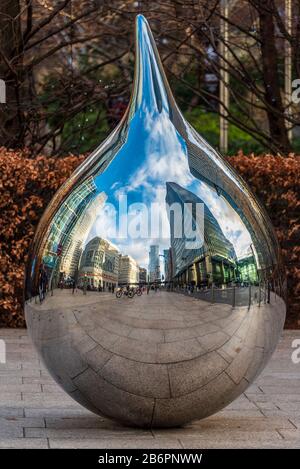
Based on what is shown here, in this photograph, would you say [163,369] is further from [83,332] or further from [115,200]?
[115,200]

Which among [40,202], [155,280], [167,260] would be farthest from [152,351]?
[40,202]

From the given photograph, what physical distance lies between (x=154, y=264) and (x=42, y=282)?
788 millimetres

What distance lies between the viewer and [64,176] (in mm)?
11570

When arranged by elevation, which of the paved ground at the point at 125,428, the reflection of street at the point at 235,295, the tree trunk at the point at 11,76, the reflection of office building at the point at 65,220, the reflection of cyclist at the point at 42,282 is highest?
the tree trunk at the point at 11,76

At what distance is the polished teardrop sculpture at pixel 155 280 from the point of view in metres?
5.78

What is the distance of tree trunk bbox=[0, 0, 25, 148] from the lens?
43.0 ft

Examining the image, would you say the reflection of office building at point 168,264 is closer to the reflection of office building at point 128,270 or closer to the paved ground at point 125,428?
the reflection of office building at point 128,270

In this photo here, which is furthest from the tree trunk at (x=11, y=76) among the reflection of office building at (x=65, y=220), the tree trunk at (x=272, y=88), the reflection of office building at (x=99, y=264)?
the reflection of office building at (x=99, y=264)

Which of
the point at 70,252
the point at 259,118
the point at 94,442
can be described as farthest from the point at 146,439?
the point at 259,118

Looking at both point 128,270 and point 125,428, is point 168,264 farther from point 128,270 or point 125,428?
point 125,428

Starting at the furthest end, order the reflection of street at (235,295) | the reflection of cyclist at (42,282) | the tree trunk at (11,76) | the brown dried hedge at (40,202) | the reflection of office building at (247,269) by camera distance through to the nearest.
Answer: the tree trunk at (11,76) < the brown dried hedge at (40,202) < the reflection of cyclist at (42,282) < the reflection of office building at (247,269) < the reflection of street at (235,295)

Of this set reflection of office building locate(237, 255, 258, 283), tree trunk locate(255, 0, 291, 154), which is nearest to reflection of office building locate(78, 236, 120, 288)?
reflection of office building locate(237, 255, 258, 283)

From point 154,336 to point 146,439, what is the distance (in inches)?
24.4
